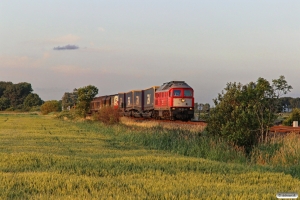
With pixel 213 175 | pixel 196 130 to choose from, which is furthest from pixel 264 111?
pixel 213 175

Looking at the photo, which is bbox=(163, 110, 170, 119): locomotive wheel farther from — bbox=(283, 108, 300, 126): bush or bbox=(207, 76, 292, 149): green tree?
bbox=(207, 76, 292, 149): green tree

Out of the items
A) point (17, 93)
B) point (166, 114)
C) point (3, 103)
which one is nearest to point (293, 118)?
point (166, 114)

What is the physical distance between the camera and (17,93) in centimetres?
16012

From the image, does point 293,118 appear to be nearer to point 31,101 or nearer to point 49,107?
point 49,107

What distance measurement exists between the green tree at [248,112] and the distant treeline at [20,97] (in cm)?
13465


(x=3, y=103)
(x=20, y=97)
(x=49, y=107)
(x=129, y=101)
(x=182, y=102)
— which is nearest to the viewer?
(x=182, y=102)

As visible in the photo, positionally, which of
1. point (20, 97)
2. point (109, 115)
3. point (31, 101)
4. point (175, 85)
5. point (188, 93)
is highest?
point (20, 97)

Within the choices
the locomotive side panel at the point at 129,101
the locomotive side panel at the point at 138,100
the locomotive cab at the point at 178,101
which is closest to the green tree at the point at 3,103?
the locomotive side panel at the point at 129,101

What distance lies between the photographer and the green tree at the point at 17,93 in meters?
160

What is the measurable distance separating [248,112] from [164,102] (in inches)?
838

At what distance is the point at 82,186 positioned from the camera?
1004 cm

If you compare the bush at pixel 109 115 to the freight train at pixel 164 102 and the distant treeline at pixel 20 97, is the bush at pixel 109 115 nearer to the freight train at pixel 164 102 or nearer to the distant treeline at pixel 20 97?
the freight train at pixel 164 102

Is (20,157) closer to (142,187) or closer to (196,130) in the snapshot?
(142,187)

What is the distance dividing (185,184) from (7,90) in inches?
6315
